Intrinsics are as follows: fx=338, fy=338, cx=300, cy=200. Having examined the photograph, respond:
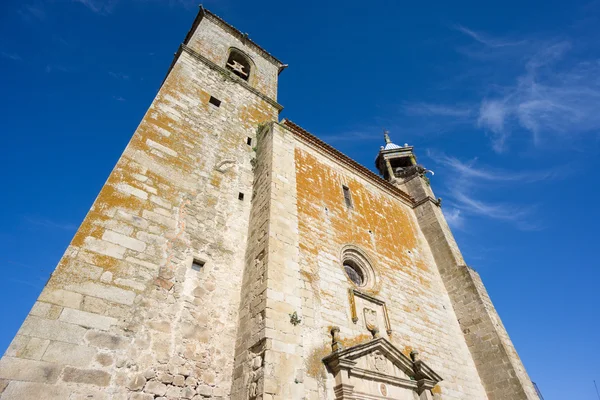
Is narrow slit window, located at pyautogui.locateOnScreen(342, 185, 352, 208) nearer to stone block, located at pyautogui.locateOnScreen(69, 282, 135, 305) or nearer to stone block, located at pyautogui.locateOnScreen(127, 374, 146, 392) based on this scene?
stone block, located at pyautogui.locateOnScreen(69, 282, 135, 305)

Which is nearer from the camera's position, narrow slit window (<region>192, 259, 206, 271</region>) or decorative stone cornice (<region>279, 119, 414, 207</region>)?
narrow slit window (<region>192, 259, 206, 271</region>)

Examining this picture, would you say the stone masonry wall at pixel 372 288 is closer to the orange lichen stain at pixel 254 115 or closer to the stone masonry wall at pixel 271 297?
the stone masonry wall at pixel 271 297

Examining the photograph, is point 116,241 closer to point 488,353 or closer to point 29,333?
point 29,333

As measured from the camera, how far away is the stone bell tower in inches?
339

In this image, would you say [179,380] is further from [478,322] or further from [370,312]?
[478,322]

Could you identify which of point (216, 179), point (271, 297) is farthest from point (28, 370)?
point (216, 179)

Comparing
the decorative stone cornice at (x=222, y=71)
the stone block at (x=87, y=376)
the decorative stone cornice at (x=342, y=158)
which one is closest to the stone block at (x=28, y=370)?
the stone block at (x=87, y=376)

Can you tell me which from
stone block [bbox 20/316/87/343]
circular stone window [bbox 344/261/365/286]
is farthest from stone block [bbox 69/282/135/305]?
circular stone window [bbox 344/261/365/286]

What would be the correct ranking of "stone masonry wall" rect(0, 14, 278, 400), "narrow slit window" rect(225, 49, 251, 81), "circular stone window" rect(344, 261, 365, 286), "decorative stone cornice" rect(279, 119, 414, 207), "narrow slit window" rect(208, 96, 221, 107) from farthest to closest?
1. "narrow slit window" rect(225, 49, 251, 81)
2. "decorative stone cornice" rect(279, 119, 414, 207)
3. "narrow slit window" rect(208, 96, 221, 107)
4. "circular stone window" rect(344, 261, 365, 286)
5. "stone masonry wall" rect(0, 14, 278, 400)

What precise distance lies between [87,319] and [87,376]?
74cm

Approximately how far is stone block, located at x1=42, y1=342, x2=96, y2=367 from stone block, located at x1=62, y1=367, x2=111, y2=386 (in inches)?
3.0

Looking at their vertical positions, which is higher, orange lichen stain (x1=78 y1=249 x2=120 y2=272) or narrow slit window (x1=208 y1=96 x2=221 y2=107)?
narrow slit window (x1=208 y1=96 x2=221 y2=107)

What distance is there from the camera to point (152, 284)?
18.5ft

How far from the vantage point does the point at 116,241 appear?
220 inches
